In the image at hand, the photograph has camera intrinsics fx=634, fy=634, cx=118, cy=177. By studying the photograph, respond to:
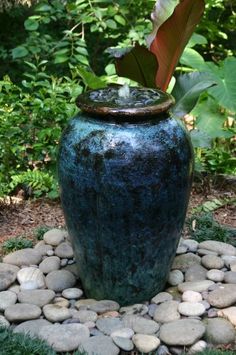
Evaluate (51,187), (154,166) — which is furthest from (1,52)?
(154,166)

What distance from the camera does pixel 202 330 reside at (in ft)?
9.45

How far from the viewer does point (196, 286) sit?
3.29 m

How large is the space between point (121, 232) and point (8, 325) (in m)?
0.69

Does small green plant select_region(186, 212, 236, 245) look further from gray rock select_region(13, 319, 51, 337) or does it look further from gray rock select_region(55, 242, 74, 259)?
gray rock select_region(13, 319, 51, 337)

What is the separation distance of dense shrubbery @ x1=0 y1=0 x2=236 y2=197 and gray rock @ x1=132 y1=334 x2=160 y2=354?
168cm

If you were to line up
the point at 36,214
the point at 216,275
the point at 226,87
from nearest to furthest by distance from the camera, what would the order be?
the point at 216,275
the point at 36,214
the point at 226,87

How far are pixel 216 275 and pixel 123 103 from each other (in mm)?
1100

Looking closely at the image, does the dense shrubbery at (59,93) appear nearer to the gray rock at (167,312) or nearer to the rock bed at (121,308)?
the rock bed at (121,308)

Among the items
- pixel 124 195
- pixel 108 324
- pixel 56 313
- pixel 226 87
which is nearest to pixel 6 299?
pixel 56 313

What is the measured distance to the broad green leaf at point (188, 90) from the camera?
399cm

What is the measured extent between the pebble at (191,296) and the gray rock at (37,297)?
666 mm

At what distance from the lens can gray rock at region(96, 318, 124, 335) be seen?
2.93 m

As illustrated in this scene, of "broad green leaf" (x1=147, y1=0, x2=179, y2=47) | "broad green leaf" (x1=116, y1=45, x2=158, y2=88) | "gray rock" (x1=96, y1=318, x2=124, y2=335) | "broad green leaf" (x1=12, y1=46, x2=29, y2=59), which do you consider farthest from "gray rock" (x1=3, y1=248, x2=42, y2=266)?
"broad green leaf" (x1=12, y1=46, x2=29, y2=59)

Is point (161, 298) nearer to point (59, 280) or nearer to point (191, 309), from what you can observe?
point (191, 309)
